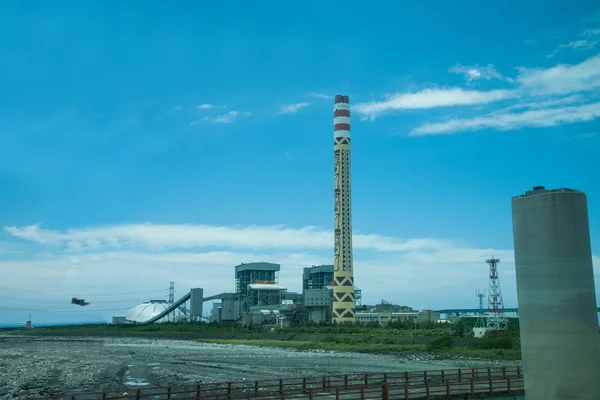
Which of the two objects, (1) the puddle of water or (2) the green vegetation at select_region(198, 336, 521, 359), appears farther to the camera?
(2) the green vegetation at select_region(198, 336, 521, 359)

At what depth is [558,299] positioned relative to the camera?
12734 mm

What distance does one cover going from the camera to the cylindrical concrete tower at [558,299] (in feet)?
41.4

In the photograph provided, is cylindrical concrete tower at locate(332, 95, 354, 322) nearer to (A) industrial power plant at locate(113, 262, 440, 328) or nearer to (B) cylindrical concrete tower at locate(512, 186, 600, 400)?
(A) industrial power plant at locate(113, 262, 440, 328)

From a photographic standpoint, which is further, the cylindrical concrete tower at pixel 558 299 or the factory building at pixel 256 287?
the factory building at pixel 256 287

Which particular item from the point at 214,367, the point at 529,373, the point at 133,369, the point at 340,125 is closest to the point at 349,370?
the point at 214,367

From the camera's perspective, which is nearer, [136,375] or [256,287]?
[136,375]

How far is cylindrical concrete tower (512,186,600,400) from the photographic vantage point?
41.4 feet

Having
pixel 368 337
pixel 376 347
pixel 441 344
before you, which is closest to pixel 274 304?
pixel 368 337

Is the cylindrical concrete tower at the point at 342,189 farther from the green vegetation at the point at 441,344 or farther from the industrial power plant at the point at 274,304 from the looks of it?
the green vegetation at the point at 441,344

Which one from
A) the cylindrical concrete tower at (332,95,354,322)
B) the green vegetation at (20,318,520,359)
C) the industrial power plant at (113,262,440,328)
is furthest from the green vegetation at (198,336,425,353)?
the cylindrical concrete tower at (332,95,354,322)

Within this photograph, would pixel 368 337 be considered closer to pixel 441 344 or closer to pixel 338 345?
pixel 338 345

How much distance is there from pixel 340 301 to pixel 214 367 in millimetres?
93620

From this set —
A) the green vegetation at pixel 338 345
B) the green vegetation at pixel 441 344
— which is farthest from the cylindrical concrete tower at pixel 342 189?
the green vegetation at pixel 441 344

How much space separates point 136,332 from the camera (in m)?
176
